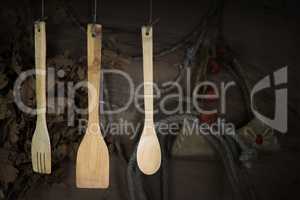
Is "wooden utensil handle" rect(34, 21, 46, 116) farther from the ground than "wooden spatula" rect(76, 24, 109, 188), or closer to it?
farther from the ground

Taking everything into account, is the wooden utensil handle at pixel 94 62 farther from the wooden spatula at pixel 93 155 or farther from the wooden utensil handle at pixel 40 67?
the wooden utensil handle at pixel 40 67

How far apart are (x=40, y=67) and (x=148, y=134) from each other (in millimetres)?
317

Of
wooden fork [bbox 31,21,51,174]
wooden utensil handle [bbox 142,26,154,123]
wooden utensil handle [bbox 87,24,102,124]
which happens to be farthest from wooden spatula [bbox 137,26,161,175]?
wooden fork [bbox 31,21,51,174]

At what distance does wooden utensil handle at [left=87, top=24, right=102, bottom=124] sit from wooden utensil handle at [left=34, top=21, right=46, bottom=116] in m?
0.12

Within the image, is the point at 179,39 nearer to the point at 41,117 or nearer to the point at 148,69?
the point at 148,69

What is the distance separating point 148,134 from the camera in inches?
39.7

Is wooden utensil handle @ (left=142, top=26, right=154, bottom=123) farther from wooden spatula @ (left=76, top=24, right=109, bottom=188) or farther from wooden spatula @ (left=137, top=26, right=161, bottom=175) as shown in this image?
wooden spatula @ (left=76, top=24, right=109, bottom=188)

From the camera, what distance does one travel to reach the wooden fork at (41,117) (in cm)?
100

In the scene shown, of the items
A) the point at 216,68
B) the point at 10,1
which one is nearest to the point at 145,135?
the point at 216,68

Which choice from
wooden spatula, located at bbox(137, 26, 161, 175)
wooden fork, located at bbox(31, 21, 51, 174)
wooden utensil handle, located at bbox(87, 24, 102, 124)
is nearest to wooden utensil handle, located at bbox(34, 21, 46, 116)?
wooden fork, located at bbox(31, 21, 51, 174)

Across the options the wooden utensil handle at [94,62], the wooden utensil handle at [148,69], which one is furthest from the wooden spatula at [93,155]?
the wooden utensil handle at [148,69]

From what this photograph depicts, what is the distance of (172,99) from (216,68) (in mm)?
141

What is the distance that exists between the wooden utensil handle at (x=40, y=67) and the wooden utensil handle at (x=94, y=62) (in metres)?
0.12

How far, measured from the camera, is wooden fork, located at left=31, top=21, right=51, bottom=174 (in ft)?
3.27
